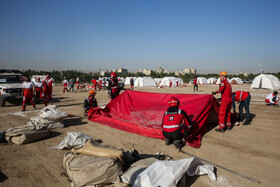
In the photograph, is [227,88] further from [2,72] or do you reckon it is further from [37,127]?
[2,72]

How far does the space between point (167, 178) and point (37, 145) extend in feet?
11.7

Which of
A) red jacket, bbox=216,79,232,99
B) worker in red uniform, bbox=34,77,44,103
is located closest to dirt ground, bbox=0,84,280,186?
red jacket, bbox=216,79,232,99

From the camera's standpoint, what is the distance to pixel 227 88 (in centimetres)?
554

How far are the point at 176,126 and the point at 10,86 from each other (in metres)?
10.5

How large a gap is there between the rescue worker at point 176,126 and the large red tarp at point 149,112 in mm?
321

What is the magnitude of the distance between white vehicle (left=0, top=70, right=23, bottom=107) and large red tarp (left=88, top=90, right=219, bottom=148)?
650 centimetres

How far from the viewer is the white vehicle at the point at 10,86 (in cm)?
1016

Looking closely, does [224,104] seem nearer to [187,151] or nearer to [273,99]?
[187,151]

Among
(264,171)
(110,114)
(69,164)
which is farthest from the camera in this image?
(110,114)

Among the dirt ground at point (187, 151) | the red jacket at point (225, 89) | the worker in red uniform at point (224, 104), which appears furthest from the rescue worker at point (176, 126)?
the red jacket at point (225, 89)

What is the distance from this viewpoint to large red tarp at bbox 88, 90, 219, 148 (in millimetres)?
5145

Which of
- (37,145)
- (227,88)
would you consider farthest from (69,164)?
(227,88)

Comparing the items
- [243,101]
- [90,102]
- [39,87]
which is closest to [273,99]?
[243,101]

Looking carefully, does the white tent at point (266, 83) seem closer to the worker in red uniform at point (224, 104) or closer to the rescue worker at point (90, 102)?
the worker in red uniform at point (224, 104)
